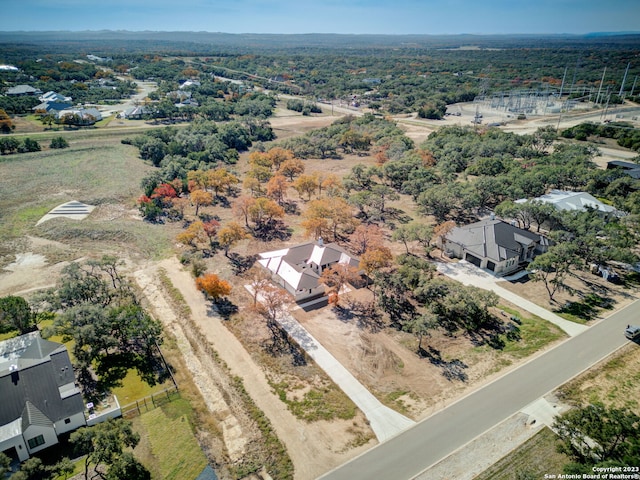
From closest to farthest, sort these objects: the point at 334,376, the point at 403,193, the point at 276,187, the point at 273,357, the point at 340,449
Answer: the point at 340,449, the point at 334,376, the point at 273,357, the point at 276,187, the point at 403,193

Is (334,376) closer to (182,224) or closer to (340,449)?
(340,449)

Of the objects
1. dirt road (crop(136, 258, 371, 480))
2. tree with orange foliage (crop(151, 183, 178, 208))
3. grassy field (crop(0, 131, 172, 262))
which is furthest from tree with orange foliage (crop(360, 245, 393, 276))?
tree with orange foliage (crop(151, 183, 178, 208))

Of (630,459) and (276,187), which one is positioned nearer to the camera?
(630,459)

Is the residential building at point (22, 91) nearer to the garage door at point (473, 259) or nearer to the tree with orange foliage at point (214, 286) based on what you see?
the tree with orange foliage at point (214, 286)

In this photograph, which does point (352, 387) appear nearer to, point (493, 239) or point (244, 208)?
point (493, 239)

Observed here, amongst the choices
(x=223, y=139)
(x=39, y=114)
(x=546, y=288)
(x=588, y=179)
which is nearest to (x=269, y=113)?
(x=223, y=139)

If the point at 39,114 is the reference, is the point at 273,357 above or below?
below

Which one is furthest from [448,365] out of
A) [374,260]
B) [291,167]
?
[291,167]
